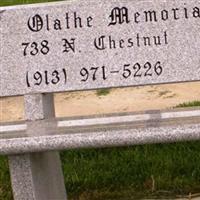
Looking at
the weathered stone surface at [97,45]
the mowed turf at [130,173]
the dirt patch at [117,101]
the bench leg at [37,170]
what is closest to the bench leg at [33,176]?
the bench leg at [37,170]

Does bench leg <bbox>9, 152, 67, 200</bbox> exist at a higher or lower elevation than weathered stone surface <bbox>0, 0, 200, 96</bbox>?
lower

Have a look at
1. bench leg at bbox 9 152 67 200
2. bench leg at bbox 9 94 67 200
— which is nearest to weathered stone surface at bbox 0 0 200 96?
bench leg at bbox 9 94 67 200

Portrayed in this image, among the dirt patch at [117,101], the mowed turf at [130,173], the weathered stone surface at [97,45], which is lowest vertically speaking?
the mowed turf at [130,173]

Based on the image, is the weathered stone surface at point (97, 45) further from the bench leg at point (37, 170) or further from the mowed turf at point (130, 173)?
the mowed turf at point (130, 173)

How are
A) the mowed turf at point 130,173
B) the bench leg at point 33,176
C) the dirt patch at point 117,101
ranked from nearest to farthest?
the bench leg at point 33,176 → the mowed turf at point 130,173 → the dirt patch at point 117,101

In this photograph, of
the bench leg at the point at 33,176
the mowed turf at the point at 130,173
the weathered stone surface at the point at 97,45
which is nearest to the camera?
the bench leg at the point at 33,176

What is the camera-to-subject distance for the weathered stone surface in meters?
4.07

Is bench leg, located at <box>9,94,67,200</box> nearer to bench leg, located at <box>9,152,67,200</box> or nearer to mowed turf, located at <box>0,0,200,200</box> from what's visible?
bench leg, located at <box>9,152,67,200</box>

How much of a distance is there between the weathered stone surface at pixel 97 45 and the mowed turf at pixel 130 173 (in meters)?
0.96

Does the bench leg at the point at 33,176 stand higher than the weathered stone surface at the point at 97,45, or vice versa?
the weathered stone surface at the point at 97,45

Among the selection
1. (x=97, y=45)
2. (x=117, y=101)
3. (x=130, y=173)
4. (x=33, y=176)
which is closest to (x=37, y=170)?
(x=33, y=176)

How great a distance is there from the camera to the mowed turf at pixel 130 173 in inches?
189

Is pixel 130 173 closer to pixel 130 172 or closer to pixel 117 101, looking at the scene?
pixel 130 172

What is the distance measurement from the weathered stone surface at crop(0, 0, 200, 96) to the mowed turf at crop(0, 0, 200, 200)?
958 millimetres
